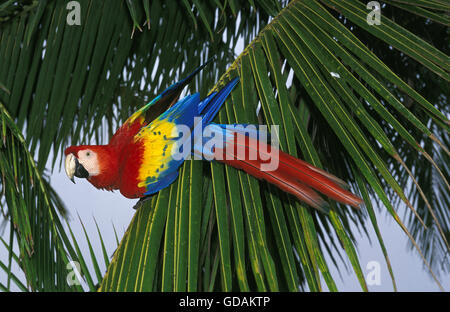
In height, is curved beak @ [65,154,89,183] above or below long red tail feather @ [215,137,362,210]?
above

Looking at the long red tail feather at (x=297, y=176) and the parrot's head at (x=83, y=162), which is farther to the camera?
the parrot's head at (x=83, y=162)

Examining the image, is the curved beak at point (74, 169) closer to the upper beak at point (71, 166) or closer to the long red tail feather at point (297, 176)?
the upper beak at point (71, 166)

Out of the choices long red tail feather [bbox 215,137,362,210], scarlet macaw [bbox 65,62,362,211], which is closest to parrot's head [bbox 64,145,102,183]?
scarlet macaw [bbox 65,62,362,211]

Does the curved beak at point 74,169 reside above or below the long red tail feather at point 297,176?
above

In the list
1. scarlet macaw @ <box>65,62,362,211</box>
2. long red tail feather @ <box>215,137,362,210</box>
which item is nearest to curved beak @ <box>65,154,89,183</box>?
scarlet macaw @ <box>65,62,362,211</box>

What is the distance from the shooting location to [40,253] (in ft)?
1.93

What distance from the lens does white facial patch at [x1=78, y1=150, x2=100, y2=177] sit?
0.51m

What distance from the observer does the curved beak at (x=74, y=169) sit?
1.68 ft

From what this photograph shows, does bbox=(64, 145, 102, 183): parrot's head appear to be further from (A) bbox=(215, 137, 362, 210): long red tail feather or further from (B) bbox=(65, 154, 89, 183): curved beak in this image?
(A) bbox=(215, 137, 362, 210): long red tail feather

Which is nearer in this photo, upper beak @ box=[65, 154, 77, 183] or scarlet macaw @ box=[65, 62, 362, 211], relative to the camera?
scarlet macaw @ box=[65, 62, 362, 211]

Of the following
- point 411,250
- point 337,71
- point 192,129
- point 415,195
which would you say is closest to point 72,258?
point 192,129

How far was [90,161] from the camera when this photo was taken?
51cm

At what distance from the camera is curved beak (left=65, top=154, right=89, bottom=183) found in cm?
51

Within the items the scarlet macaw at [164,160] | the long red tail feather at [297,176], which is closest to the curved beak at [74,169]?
the scarlet macaw at [164,160]
